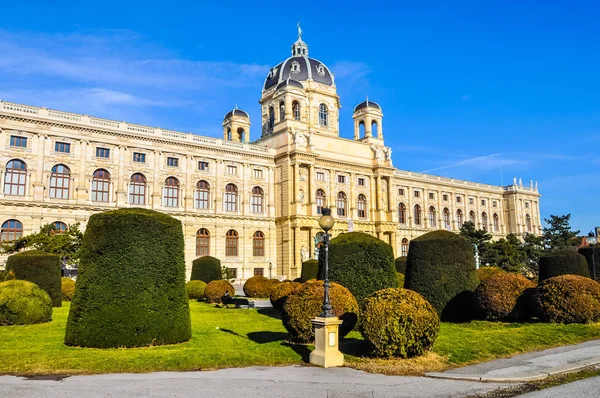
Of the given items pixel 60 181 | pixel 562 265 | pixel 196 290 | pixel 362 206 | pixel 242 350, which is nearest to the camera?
pixel 242 350

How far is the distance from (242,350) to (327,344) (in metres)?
2.90

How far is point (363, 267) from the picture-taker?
17188 mm

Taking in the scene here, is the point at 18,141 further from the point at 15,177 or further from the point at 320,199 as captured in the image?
the point at 320,199

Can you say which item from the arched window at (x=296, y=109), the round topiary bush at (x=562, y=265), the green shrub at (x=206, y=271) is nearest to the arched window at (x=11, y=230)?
the green shrub at (x=206, y=271)

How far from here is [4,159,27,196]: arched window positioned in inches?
1555

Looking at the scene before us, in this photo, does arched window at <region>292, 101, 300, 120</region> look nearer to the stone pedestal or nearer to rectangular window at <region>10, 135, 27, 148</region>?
rectangular window at <region>10, 135, 27, 148</region>

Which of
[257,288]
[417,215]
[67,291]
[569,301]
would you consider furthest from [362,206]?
[569,301]

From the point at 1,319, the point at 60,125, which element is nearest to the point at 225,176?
the point at 60,125

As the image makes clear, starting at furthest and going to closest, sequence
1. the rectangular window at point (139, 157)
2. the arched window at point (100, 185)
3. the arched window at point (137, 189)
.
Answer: the rectangular window at point (139, 157)
the arched window at point (137, 189)
the arched window at point (100, 185)

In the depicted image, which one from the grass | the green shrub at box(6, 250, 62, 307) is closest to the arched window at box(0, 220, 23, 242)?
the green shrub at box(6, 250, 62, 307)

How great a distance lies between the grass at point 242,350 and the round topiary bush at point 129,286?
1.36ft

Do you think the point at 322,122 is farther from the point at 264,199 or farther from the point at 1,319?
the point at 1,319

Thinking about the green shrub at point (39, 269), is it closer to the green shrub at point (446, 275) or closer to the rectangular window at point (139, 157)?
the green shrub at point (446, 275)

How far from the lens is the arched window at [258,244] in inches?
2092
